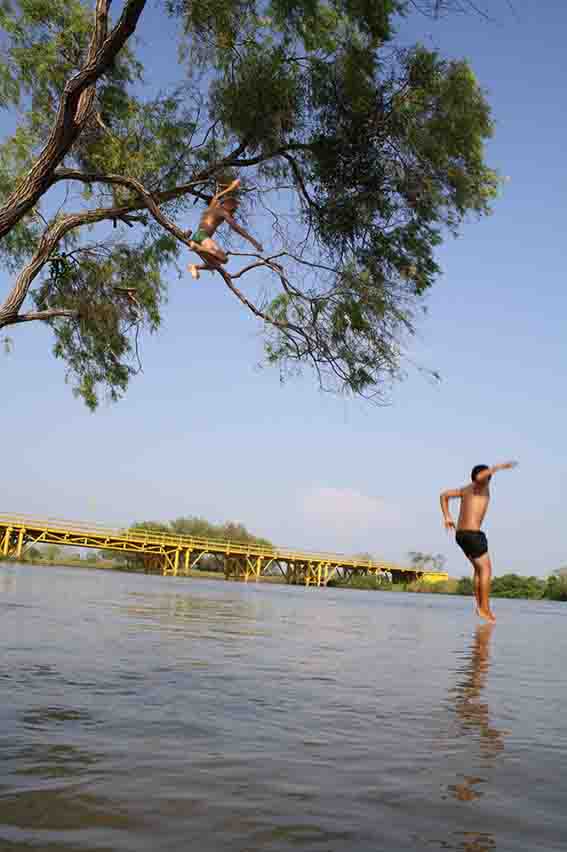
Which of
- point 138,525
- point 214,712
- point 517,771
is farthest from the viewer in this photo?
point 138,525

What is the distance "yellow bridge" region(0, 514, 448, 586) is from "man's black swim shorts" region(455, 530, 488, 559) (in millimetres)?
30658

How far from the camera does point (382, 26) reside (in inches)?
209

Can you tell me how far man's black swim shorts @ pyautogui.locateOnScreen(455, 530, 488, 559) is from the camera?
28.7 feet

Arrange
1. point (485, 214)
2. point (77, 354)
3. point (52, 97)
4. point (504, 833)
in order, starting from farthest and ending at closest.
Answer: point (77, 354), point (52, 97), point (485, 214), point (504, 833)

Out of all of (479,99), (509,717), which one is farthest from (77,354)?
(509,717)

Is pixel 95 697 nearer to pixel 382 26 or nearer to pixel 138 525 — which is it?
pixel 382 26

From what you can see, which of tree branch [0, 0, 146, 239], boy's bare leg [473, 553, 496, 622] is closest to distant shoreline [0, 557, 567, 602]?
boy's bare leg [473, 553, 496, 622]

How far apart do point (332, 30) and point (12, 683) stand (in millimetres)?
5595

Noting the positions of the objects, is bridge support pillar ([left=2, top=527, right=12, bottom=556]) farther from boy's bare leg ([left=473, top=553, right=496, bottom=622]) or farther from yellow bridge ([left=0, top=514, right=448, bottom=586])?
boy's bare leg ([left=473, top=553, right=496, bottom=622])

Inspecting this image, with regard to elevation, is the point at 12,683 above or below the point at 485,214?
below

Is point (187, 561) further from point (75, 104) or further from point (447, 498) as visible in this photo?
point (75, 104)

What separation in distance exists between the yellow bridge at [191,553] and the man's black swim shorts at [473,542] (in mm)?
30658

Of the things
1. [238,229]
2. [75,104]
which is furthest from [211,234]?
[75,104]

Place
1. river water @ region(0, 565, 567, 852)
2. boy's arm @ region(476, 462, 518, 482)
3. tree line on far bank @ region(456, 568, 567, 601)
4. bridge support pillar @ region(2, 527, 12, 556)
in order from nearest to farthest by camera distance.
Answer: river water @ region(0, 565, 567, 852)
boy's arm @ region(476, 462, 518, 482)
bridge support pillar @ region(2, 527, 12, 556)
tree line on far bank @ region(456, 568, 567, 601)
